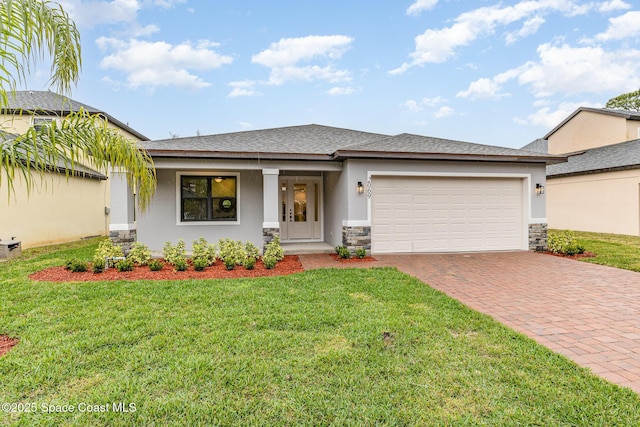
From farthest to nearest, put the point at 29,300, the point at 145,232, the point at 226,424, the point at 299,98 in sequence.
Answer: the point at 299,98 → the point at 145,232 → the point at 29,300 → the point at 226,424

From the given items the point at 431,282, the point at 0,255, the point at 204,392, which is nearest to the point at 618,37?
the point at 431,282

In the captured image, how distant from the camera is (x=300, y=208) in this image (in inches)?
459

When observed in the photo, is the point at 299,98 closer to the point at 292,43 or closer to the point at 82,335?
the point at 292,43

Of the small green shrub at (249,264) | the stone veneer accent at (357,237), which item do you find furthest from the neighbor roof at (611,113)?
the small green shrub at (249,264)

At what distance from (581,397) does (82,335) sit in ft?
16.1

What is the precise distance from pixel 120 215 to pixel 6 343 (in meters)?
5.45

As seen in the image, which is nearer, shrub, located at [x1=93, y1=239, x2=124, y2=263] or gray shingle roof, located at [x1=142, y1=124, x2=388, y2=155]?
shrub, located at [x1=93, y1=239, x2=124, y2=263]

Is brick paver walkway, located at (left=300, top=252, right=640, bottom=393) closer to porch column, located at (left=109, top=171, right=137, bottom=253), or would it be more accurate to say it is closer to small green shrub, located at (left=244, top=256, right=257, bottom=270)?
small green shrub, located at (left=244, top=256, right=257, bottom=270)

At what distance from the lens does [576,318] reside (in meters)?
4.14

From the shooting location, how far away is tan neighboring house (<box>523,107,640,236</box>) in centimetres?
1300

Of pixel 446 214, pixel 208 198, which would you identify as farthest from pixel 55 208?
pixel 446 214

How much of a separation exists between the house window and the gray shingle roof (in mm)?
1148

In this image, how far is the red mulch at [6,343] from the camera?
3.27 meters

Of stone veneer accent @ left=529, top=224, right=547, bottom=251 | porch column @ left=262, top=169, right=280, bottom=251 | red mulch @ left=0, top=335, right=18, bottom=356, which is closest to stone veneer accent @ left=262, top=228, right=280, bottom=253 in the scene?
porch column @ left=262, top=169, right=280, bottom=251
